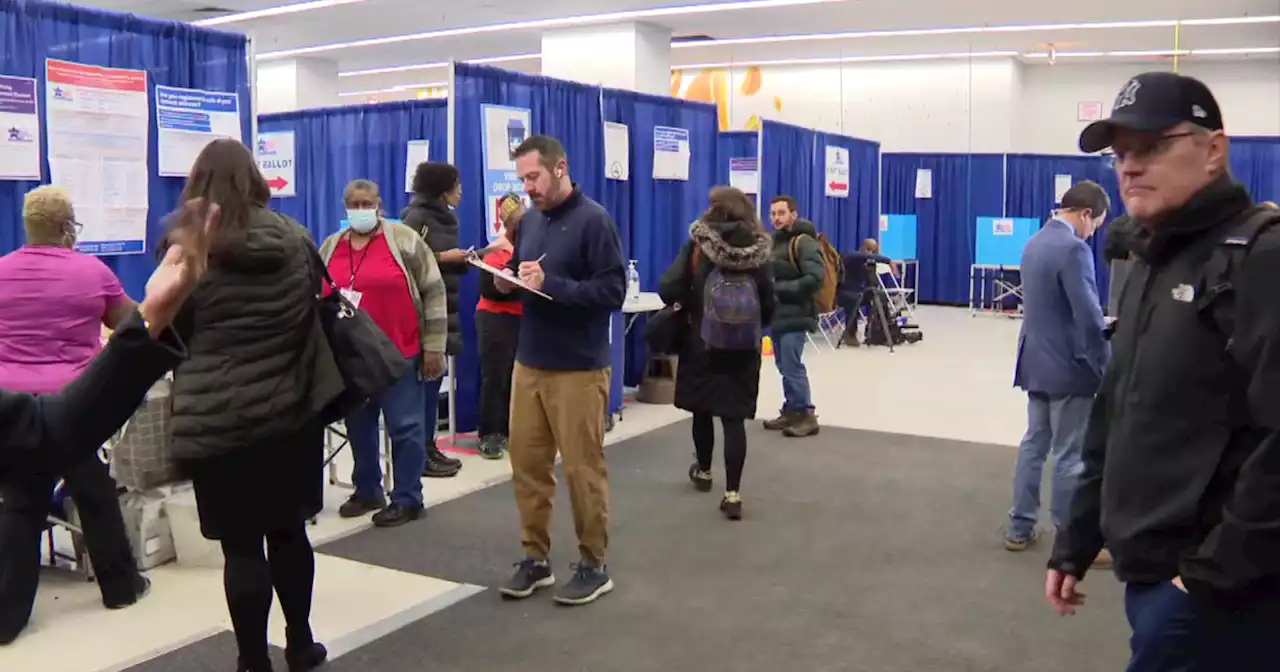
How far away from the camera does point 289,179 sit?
7762mm

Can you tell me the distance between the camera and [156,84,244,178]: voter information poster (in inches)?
169

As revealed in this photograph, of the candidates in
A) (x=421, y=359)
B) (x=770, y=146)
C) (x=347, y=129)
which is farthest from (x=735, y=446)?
(x=770, y=146)

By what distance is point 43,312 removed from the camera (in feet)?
11.2

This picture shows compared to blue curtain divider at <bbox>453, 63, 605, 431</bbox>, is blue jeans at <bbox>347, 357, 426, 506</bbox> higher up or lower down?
lower down

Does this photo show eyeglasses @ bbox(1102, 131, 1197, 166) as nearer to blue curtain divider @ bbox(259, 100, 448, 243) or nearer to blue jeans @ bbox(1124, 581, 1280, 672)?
blue jeans @ bbox(1124, 581, 1280, 672)

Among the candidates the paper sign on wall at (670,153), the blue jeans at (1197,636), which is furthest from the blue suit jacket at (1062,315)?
the paper sign on wall at (670,153)

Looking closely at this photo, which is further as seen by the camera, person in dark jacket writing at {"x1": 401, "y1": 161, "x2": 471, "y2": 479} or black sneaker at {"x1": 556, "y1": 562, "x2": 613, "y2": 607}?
person in dark jacket writing at {"x1": 401, "y1": 161, "x2": 471, "y2": 479}

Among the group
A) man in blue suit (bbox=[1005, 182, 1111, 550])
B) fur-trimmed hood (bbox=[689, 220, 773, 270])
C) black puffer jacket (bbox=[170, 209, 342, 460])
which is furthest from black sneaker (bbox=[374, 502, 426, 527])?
man in blue suit (bbox=[1005, 182, 1111, 550])

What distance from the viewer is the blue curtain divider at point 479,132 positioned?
5.91 meters

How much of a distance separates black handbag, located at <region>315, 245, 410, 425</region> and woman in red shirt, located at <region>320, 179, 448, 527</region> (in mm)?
1589

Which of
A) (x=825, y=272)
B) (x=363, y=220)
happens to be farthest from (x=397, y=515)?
(x=825, y=272)

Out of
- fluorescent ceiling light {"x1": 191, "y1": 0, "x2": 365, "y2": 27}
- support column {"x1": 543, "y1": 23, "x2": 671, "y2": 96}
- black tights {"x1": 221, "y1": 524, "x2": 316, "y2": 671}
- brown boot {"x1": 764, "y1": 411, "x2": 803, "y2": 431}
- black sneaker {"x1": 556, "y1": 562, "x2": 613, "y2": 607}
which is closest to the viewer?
black tights {"x1": 221, "y1": 524, "x2": 316, "y2": 671}

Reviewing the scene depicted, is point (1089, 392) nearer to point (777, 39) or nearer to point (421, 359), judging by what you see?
point (421, 359)

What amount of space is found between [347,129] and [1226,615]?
6.73 meters
